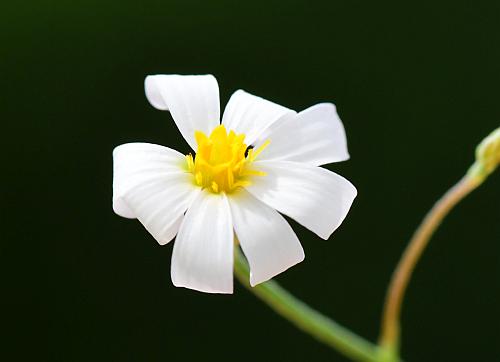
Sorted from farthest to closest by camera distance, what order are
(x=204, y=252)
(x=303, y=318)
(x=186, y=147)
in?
(x=186, y=147) < (x=303, y=318) < (x=204, y=252)

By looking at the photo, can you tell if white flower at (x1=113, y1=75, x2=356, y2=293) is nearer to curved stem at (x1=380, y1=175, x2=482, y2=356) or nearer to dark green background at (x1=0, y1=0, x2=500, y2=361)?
curved stem at (x1=380, y1=175, x2=482, y2=356)

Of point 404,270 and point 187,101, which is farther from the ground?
point 187,101

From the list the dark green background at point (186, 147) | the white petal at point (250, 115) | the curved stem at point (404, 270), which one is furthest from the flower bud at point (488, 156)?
the dark green background at point (186, 147)

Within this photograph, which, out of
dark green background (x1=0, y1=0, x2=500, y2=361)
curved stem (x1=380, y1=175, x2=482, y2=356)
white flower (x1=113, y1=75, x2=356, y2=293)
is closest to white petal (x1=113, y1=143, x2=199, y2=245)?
white flower (x1=113, y1=75, x2=356, y2=293)

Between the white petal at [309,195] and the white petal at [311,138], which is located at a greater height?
the white petal at [311,138]

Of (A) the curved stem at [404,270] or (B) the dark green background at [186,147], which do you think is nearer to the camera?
(A) the curved stem at [404,270]

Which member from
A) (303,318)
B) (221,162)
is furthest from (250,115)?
(303,318)

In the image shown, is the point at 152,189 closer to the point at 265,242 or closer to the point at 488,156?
the point at 265,242

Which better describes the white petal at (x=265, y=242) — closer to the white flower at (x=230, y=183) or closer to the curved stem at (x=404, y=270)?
the white flower at (x=230, y=183)
